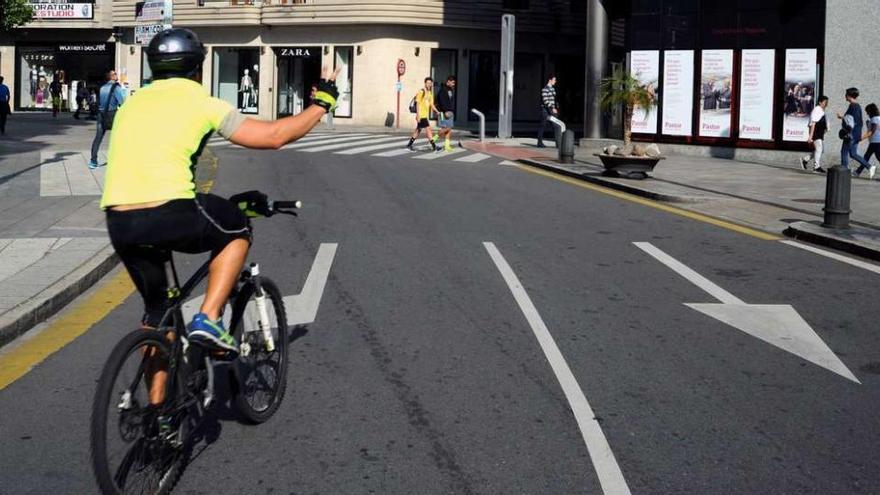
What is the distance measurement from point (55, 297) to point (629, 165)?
42.5ft

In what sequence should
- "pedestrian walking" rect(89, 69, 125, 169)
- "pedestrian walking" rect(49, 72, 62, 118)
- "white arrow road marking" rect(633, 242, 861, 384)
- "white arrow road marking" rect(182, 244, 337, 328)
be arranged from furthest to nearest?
"pedestrian walking" rect(49, 72, 62, 118) < "pedestrian walking" rect(89, 69, 125, 169) < "white arrow road marking" rect(182, 244, 337, 328) < "white arrow road marking" rect(633, 242, 861, 384)

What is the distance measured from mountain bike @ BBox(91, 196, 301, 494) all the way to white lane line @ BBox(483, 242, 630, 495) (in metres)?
1.61

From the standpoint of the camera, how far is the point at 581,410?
19.4 feet

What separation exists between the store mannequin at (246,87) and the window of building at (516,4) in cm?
A: 1150

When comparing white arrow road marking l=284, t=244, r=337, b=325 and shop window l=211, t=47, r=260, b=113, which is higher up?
shop window l=211, t=47, r=260, b=113

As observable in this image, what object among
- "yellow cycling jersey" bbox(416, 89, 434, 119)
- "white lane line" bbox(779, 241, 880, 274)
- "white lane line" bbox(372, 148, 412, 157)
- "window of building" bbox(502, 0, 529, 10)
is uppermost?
"window of building" bbox(502, 0, 529, 10)

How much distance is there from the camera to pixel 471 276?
9.98m

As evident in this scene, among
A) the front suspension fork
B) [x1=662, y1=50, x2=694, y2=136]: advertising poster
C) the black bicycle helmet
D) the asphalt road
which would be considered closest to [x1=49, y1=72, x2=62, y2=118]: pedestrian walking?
→ [x1=662, y1=50, x2=694, y2=136]: advertising poster

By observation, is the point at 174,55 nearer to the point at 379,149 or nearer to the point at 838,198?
the point at 838,198

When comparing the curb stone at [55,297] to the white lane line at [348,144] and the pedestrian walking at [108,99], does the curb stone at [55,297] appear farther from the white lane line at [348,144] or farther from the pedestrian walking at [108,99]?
the white lane line at [348,144]

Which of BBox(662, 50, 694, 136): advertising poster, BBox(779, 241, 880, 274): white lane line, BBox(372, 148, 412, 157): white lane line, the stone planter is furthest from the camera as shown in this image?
BBox(662, 50, 694, 136): advertising poster

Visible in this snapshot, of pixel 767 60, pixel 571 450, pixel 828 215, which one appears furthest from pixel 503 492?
pixel 767 60

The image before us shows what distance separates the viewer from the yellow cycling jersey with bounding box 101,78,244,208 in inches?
178

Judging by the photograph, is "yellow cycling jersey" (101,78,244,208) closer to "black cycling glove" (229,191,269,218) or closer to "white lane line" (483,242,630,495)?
"black cycling glove" (229,191,269,218)
